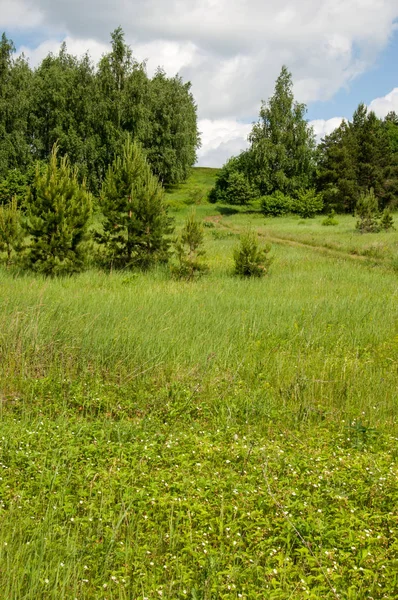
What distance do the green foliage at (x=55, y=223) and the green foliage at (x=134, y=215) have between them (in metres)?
1.39

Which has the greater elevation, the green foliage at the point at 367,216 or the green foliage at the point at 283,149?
the green foliage at the point at 283,149

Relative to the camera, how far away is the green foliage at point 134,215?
16.0 metres

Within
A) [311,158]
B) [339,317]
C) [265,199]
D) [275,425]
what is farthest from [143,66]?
[275,425]

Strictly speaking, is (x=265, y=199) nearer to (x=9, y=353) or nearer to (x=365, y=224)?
(x=365, y=224)

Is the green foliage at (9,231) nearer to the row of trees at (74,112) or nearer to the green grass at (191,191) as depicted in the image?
the row of trees at (74,112)

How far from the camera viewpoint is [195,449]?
15.9 ft

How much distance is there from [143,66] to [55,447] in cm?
4305

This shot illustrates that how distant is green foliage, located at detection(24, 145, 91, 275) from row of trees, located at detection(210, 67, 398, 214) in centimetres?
3774

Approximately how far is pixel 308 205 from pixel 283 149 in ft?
23.9

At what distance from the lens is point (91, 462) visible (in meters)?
4.55

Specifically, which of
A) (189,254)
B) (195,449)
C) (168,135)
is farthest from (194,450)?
(168,135)

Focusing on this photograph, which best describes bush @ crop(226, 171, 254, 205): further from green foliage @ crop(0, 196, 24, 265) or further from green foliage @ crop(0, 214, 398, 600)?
green foliage @ crop(0, 214, 398, 600)

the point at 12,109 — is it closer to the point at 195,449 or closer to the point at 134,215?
the point at 134,215

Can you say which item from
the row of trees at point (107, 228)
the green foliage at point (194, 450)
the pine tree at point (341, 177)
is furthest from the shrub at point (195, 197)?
the green foliage at point (194, 450)
